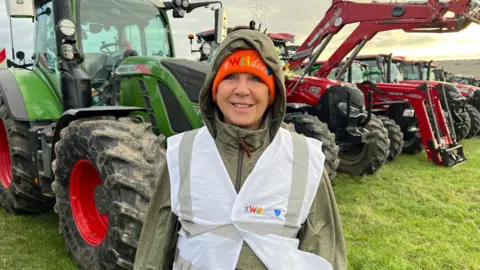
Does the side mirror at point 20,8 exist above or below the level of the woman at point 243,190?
above

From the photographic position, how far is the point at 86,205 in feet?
10.9

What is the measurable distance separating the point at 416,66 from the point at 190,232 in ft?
43.3

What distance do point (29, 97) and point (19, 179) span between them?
0.84 meters

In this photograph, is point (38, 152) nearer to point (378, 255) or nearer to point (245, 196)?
point (245, 196)

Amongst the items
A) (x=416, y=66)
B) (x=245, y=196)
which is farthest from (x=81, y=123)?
(x=416, y=66)

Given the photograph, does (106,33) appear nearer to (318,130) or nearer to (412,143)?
(318,130)

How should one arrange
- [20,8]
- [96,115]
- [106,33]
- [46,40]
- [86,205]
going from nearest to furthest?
1. [20,8]
2. [96,115]
3. [86,205]
4. [106,33]
5. [46,40]

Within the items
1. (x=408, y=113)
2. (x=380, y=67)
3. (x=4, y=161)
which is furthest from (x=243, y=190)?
(x=380, y=67)

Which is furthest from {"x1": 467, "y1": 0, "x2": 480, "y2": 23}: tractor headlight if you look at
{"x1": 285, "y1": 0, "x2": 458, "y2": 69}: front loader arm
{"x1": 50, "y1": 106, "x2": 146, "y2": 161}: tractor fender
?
{"x1": 50, "y1": 106, "x2": 146, "y2": 161}: tractor fender

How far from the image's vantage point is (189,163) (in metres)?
1.61

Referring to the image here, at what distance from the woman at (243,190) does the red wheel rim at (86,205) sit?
5.61 feet

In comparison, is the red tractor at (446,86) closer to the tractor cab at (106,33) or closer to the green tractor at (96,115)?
the tractor cab at (106,33)

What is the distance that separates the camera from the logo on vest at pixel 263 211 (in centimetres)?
152

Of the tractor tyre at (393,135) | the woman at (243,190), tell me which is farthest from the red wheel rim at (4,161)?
the tractor tyre at (393,135)
